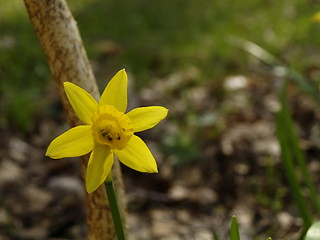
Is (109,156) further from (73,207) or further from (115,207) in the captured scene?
(73,207)

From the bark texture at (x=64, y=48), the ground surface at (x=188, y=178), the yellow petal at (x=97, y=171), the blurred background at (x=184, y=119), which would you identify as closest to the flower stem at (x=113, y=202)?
the yellow petal at (x=97, y=171)

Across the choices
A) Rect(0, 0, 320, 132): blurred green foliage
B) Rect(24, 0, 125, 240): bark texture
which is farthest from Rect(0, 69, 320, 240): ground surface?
Rect(24, 0, 125, 240): bark texture

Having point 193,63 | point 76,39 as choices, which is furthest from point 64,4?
point 193,63

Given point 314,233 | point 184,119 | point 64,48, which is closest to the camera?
point 314,233

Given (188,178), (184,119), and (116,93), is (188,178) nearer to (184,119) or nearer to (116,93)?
(184,119)

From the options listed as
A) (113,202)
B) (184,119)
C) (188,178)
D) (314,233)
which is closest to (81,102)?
(113,202)

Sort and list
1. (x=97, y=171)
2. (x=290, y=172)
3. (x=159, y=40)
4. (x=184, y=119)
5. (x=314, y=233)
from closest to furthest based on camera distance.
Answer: (x=97, y=171) < (x=314, y=233) < (x=290, y=172) < (x=184, y=119) < (x=159, y=40)

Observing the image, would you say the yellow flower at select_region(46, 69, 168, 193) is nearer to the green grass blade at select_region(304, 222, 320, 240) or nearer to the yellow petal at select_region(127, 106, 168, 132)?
the yellow petal at select_region(127, 106, 168, 132)
